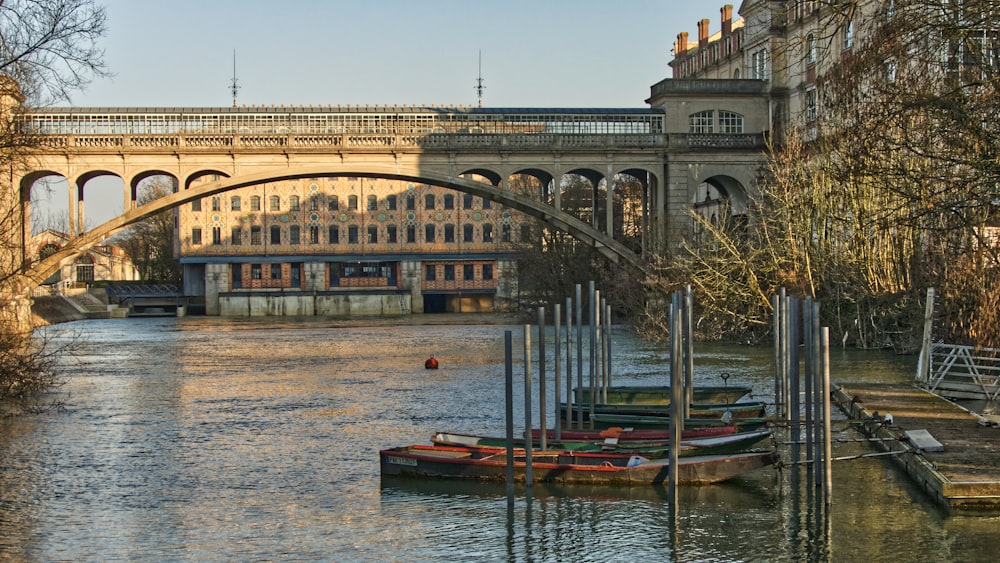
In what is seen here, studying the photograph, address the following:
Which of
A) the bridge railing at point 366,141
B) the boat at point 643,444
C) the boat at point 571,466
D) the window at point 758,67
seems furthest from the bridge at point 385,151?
the boat at point 571,466

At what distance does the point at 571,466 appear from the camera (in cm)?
1424

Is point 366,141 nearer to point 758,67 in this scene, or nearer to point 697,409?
point 758,67

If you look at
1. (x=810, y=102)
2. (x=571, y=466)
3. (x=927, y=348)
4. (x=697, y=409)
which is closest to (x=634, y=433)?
(x=571, y=466)

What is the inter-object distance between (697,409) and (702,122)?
1173 inches

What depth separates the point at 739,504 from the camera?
1348 centimetres

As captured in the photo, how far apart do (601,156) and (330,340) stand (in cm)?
1174

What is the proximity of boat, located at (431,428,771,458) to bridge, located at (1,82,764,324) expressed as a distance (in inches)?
1116

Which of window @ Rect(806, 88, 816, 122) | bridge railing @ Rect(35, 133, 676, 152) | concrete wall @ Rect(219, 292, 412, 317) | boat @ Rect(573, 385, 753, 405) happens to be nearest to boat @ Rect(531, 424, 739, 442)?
boat @ Rect(573, 385, 753, 405)

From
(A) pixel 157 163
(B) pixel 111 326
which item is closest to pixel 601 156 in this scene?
(A) pixel 157 163

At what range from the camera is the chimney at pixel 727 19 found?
5528 cm

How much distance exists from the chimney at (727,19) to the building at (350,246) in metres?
21.1

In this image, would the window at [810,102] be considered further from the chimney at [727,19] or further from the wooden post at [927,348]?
the wooden post at [927,348]

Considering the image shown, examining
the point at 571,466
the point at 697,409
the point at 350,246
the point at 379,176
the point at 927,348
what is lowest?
the point at 571,466

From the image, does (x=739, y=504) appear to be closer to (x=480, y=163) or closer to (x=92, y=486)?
(x=92, y=486)
